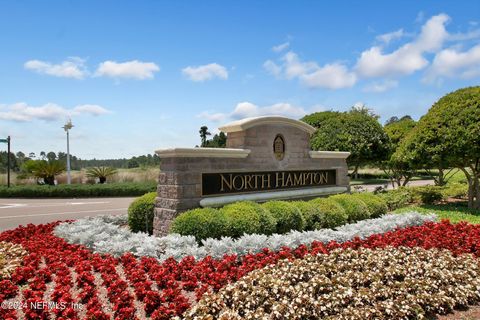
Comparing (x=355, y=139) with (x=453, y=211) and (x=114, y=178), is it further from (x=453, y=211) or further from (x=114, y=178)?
(x=114, y=178)

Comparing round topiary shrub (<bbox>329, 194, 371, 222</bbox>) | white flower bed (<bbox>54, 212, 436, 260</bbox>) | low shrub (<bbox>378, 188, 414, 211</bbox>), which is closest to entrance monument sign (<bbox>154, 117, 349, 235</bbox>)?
round topiary shrub (<bbox>329, 194, 371, 222</bbox>)

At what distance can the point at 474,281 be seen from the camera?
217 inches

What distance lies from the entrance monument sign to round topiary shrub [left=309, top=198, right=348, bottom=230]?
3.81 feet

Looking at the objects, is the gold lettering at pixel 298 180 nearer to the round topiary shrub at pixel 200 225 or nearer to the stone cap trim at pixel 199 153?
the stone cap trim at pixel 199 153

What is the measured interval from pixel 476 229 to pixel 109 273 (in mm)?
8226

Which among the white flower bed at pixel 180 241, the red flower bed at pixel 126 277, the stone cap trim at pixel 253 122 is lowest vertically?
the red flower bed at pixel 126 277

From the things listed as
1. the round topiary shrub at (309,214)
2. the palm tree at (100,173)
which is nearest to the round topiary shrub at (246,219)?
the round topiary shrub at (309,214)

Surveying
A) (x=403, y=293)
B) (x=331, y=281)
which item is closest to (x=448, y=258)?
(x=403, y=293)

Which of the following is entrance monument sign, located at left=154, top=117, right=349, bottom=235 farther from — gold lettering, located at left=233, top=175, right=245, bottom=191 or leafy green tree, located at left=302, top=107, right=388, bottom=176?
leafy green tree, located at left=302, top=107, right=388, bottom=176

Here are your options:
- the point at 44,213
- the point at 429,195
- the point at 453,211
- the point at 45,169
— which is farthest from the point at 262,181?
the point at 45,169

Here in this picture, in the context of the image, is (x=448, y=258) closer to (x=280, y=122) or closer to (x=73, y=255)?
(x=280, y=122)

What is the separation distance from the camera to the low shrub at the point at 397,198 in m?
14.2

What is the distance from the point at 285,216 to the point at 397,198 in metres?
8.00

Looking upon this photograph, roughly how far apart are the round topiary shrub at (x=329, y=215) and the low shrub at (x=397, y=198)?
4.60 metres
